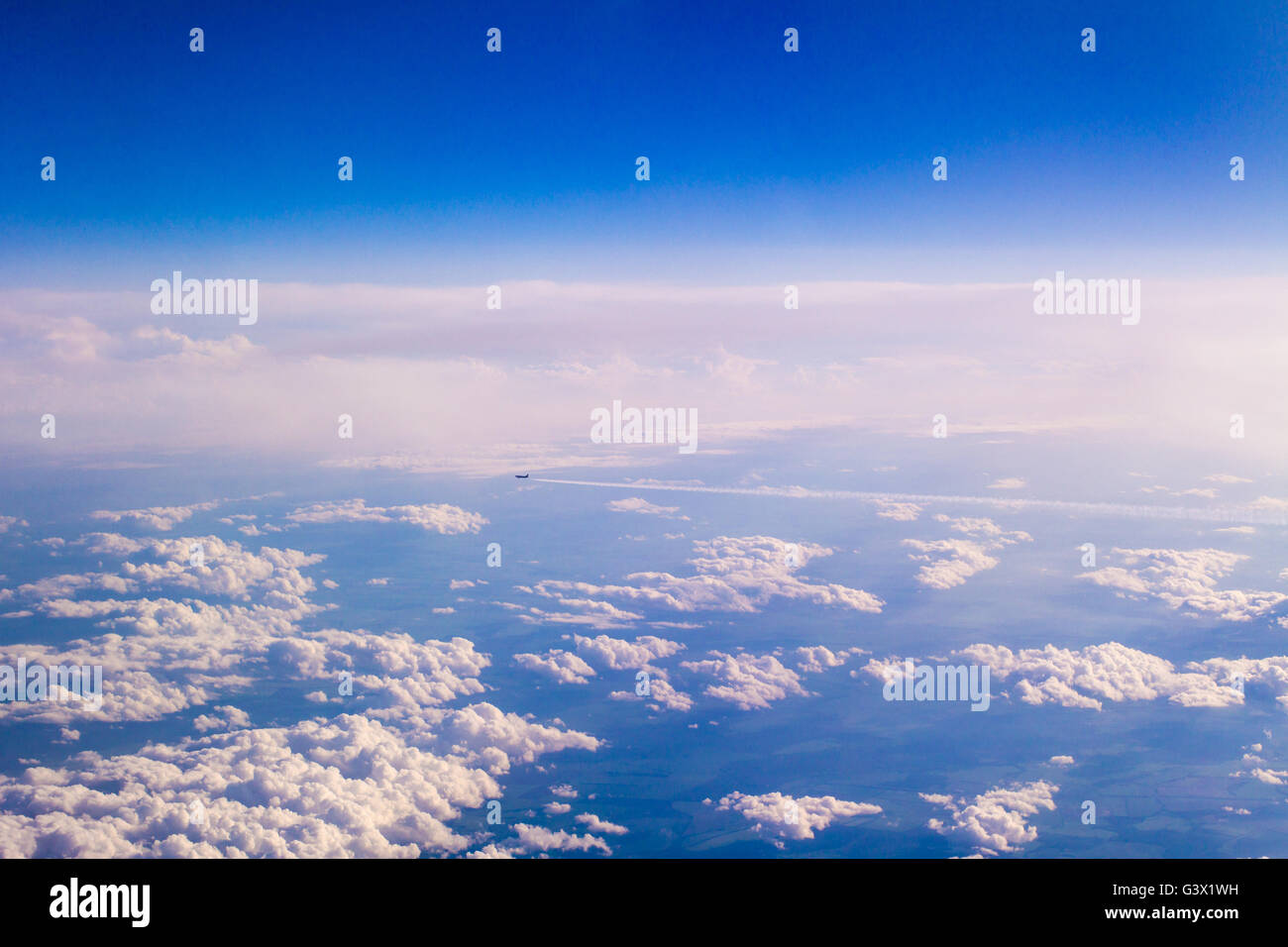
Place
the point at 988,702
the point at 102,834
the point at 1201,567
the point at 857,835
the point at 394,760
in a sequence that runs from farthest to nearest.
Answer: the point at 1201,567 → the point at 988,702 → the point at 857,835 → the point at 394,760 → the point at 102,834

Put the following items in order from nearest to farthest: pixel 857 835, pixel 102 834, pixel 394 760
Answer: pixel 102 834 → pixel 394 760 → pixel 857 835

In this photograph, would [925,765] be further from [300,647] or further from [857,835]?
[300,647]

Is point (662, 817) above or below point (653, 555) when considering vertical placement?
below

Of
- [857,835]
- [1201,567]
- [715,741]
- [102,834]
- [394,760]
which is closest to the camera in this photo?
[102,834]

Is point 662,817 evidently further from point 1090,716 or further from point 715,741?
point 1090,716

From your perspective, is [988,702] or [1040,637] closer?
[988,702]

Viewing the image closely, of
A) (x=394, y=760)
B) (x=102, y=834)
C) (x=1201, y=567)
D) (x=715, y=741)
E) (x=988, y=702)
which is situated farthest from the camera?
(x=1201, y=567)

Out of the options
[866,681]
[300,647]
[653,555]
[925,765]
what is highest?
[653,555]

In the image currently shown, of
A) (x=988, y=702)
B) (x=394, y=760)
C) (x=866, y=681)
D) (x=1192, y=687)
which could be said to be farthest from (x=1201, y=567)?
(x=394, y=760)

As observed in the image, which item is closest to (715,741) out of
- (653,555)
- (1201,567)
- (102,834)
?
(653,555)
